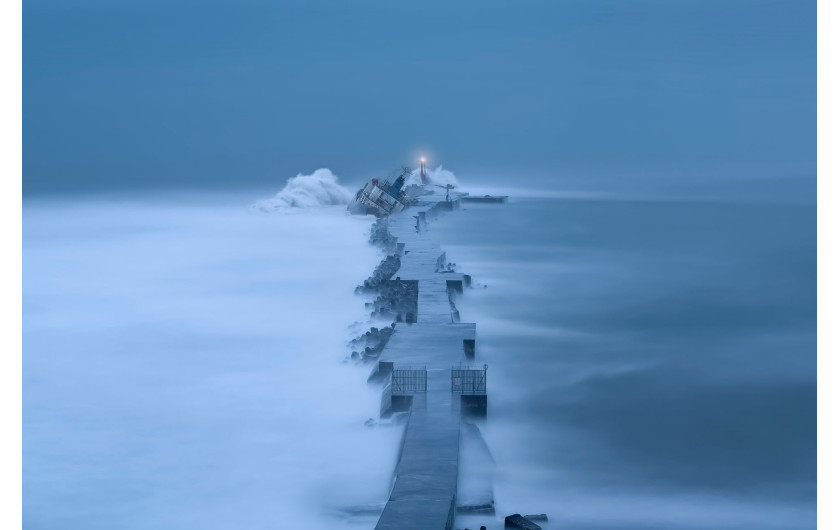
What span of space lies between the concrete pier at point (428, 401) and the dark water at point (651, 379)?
0.49 meters

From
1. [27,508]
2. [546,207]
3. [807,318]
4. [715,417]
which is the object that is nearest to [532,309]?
[807,318]

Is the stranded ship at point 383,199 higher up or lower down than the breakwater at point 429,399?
higher up

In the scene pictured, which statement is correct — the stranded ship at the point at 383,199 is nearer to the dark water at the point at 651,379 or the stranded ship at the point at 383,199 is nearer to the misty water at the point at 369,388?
the dark water at the point at 651,379

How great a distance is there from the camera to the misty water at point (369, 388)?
724cm

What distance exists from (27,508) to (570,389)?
16.5 feet

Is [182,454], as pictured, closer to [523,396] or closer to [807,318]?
[523,396]

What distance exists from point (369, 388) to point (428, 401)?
4.72 feet

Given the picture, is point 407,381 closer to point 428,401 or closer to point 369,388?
point 428,401

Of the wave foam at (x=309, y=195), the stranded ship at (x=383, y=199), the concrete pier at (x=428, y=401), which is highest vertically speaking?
the wave foam at (x=309, y=195)

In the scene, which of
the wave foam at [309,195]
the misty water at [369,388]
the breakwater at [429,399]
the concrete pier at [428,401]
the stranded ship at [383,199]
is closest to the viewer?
the concrete pier at [428,401]

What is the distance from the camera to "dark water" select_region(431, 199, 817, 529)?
726 cm

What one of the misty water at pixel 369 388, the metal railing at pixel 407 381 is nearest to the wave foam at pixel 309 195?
the misty water at pixel 369 388

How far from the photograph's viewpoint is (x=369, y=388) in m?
9.46

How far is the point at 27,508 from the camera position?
7.14 metres
